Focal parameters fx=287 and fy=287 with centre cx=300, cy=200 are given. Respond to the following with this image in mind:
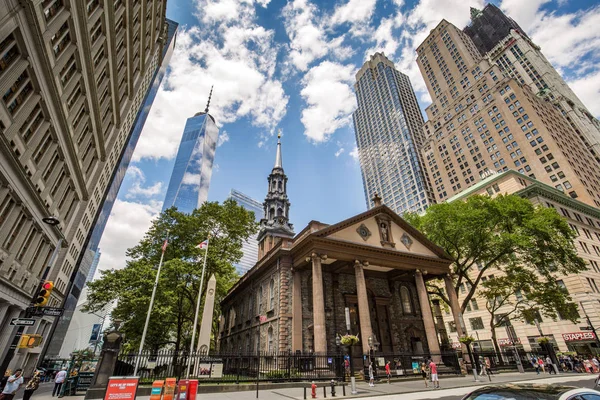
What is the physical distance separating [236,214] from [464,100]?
291 ft

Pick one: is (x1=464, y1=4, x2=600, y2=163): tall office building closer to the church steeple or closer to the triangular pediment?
the triangular pediment

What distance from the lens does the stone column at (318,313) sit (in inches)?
760

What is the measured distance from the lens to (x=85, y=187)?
25953 millimetres

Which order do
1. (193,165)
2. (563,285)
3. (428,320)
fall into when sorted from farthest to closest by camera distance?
(193,165)
(563,285)
(428,320)

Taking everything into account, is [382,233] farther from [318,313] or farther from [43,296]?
[43,296]

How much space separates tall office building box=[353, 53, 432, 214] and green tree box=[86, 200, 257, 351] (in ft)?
251

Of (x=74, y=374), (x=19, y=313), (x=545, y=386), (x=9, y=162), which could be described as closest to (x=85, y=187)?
(x=19, y=313)

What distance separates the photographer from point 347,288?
2667 centimetres

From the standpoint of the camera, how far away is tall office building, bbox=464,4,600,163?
8988cm

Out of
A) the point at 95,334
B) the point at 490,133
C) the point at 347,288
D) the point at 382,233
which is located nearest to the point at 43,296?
the point at 347,288

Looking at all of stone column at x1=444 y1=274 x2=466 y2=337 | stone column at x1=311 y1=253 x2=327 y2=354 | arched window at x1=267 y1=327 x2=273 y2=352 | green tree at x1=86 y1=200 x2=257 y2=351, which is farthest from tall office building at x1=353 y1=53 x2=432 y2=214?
stone column at x1=311 y1=253 x2=327 y2=354

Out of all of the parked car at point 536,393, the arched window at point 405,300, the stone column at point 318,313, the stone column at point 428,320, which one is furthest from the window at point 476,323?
the parked car at point 536,393

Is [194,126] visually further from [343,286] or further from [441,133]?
[343,286]

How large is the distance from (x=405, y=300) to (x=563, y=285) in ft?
88.4
